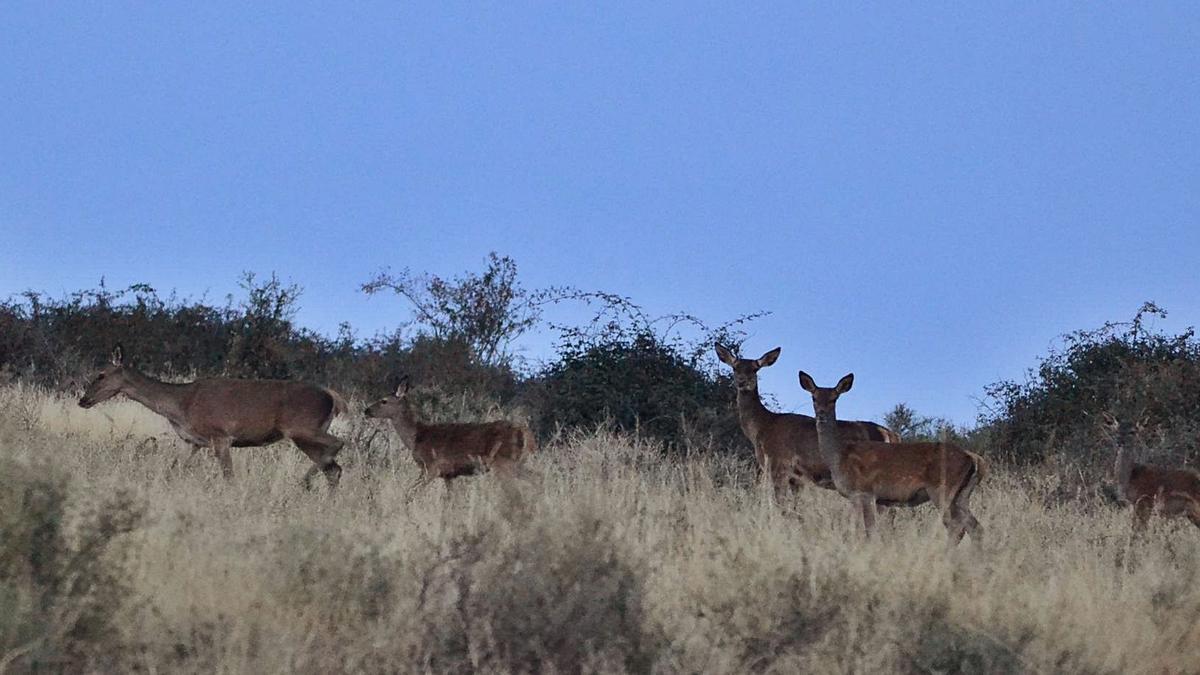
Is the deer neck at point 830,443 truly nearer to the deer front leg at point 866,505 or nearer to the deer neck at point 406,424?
the deer front leg at point 866,505

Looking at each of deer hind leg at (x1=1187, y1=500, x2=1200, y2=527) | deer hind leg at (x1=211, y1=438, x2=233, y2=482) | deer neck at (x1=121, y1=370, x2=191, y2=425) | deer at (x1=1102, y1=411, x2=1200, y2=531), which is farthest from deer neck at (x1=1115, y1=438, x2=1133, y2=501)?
deer neck at (x1=121, y1=370, x2=191, y2=425)

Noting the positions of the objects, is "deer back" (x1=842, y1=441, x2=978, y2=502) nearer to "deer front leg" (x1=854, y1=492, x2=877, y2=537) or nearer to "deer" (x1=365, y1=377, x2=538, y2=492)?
"deer front leg" (x1=854, y1=492, x2=877, y2=537)

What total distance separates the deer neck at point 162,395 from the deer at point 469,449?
2.30 metres

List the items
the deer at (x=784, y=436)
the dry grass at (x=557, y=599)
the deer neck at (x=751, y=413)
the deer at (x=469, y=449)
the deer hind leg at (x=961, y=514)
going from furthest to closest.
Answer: the deer neck at (x=751, y=413) → the deer at (x=784, y=436) → the deer at (x=469, y=449) → the deer hind leg at (x=961, y=514) → the dry grass at (x=557, y=599)

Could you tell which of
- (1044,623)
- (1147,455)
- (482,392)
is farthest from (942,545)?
(482,392)

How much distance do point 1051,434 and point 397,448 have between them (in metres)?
8.88

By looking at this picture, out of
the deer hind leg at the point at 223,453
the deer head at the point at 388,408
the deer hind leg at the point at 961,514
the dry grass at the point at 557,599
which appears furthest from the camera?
the deer head at the point at 388,408

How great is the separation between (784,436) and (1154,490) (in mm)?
3401

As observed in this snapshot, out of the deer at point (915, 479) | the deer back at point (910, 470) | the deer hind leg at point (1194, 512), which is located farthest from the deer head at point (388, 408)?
the deer hind leg at point (1194, 512)

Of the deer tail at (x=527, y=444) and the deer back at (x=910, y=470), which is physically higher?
the deer tail at (x=527, y=444)

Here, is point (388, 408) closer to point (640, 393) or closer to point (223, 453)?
point (223, 453)

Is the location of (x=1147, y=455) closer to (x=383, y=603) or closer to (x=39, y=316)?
(x=383, y=603)

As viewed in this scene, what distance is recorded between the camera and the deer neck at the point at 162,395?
15.6 m

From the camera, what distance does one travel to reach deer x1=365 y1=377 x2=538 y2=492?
46.0 ft
